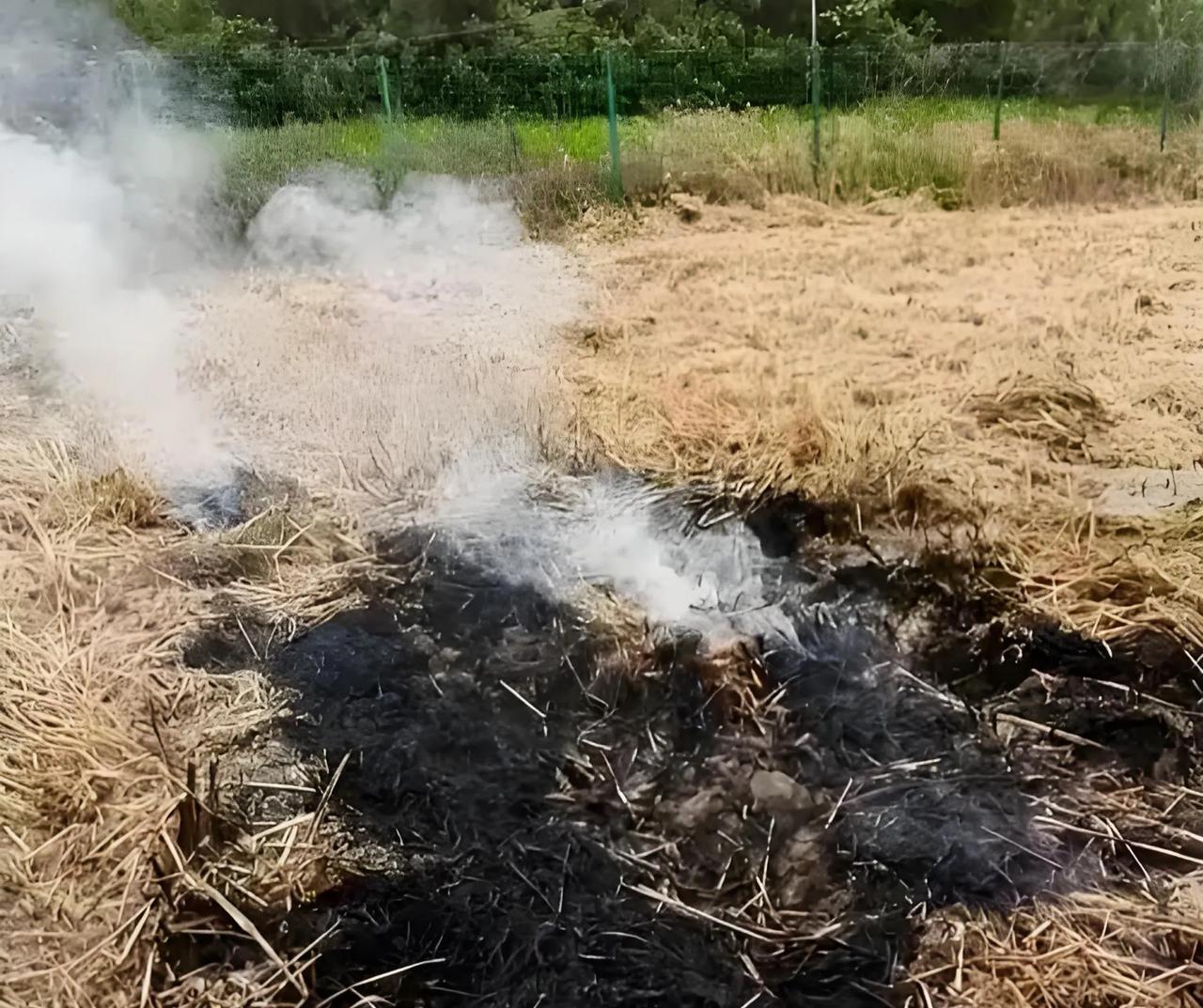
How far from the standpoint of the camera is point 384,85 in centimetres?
196

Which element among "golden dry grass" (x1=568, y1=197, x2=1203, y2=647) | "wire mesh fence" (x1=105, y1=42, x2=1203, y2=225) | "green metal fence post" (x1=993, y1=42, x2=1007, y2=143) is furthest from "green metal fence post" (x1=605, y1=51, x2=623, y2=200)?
"green metal fence post" (x1=993, y1=42, x2=1007, y2=143)

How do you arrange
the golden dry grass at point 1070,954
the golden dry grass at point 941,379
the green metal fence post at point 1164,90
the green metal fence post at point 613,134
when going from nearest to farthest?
the golden dry grass at point 1070,954 < the golden dry grass at point 941,379 < the green metal fence post at point 1164,90 < the green metal fence post at point 613,134

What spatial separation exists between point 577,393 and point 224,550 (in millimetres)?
626

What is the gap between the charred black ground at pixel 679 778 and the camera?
44.0 inches

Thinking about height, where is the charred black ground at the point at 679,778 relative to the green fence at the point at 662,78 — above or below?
below

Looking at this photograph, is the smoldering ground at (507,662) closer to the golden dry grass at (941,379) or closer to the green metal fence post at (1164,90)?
the golden dry grass at (941,379)

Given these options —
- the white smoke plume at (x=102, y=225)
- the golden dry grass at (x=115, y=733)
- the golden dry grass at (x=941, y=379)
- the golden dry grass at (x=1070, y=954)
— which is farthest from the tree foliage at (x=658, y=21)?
the golden dry grass at (x=1070, y=954)

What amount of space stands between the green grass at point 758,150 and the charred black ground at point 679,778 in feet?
2.27

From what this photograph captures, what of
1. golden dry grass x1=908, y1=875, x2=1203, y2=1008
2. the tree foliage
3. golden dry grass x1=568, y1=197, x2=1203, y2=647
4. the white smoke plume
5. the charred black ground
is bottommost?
golden dry grass x1=908, y1=875, x2=1203, y2=1008

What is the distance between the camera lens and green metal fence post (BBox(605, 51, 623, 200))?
1934mm

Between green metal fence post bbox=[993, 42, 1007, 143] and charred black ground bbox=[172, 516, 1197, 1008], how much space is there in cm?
75

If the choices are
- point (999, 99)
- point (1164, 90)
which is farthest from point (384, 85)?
point (1164, 90)

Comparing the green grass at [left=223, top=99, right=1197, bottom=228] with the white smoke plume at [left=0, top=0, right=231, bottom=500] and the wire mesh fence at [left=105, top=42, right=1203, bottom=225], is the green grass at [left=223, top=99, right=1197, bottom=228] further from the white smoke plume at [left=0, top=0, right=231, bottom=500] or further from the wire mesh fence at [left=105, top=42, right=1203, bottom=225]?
the white smoke plume at [left=0, top=0, right=231, bottom=500]

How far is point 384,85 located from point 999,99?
40.3 inches
